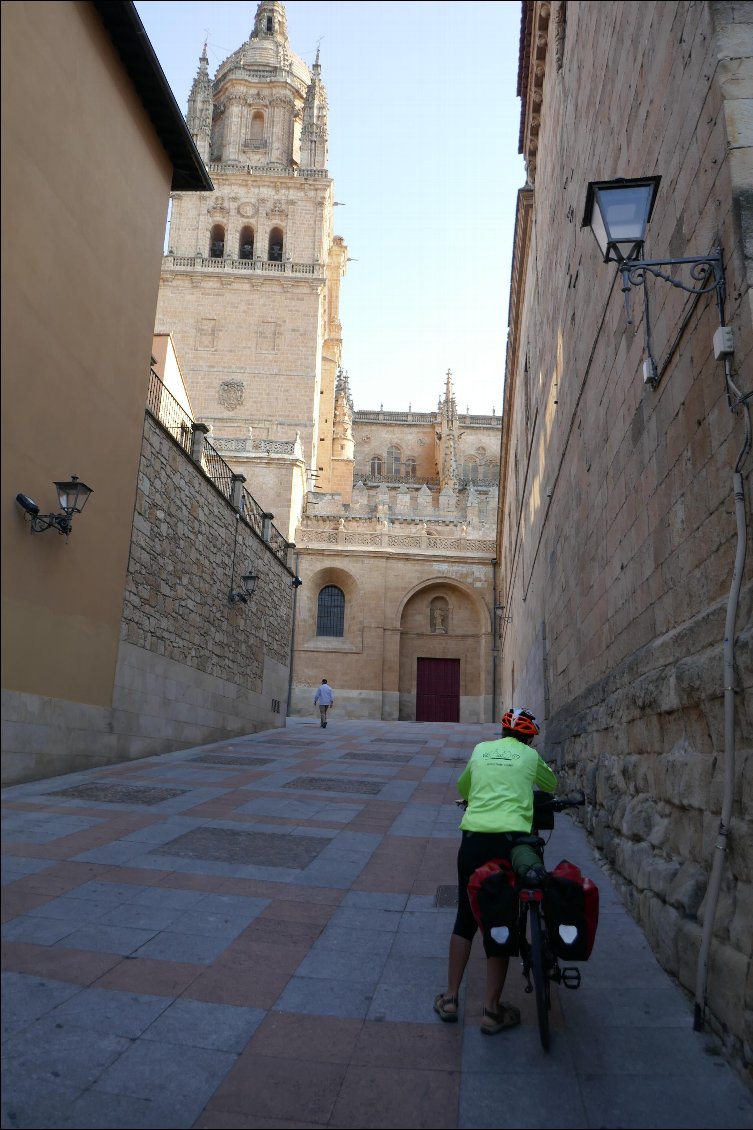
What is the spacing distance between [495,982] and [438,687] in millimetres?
31449

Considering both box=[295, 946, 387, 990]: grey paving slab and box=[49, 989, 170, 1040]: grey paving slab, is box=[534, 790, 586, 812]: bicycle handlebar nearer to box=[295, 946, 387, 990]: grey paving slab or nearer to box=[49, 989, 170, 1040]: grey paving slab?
box=[295, 946, 387, 990]: grey paving slab

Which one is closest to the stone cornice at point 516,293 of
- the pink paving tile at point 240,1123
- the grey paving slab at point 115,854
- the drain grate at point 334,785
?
the drain grate at point 334,785

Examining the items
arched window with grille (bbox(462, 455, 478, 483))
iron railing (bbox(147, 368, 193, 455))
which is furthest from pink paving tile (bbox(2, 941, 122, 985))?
arched window with grille (bbox(462, 455, 478, 483))

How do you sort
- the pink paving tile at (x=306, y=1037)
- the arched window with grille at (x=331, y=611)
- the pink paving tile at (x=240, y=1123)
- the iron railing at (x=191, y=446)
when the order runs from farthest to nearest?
the arched window with grille at (x=331, y=611)
the iron railing at (x=191, y=446)
the pink paving tile at (x=306, y=1037)
the pink paving tile at (x=240, y=1123)

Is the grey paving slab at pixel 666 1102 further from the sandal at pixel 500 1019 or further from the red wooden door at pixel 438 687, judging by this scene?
the red wooden door at pixel 438 687

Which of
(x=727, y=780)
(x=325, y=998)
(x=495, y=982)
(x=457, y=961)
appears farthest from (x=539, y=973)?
(x=727, y=780)

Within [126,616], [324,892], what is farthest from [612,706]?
[126,616]

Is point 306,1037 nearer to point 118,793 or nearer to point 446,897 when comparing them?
point 118,793

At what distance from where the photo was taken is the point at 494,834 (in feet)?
10.4

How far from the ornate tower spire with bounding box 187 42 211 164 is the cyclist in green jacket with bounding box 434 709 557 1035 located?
1901 inches

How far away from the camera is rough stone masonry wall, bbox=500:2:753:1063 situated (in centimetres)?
315

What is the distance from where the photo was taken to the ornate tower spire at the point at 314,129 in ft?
149

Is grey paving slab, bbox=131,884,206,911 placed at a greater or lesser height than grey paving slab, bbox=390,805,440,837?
greater

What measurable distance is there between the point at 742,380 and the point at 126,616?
7.58m
